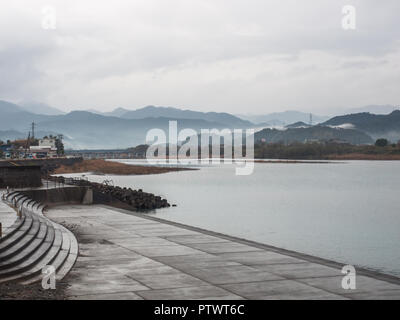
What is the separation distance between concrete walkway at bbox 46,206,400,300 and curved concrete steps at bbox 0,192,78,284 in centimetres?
52

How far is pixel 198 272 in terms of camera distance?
17.5m

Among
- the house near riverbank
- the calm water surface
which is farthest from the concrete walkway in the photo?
the house near riverbank

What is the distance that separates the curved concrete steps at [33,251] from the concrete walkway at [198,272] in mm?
518

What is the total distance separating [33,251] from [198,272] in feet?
18.2

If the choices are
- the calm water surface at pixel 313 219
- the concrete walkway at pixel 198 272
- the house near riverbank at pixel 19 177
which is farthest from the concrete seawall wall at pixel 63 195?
the concrete walkway at pixel 198 272

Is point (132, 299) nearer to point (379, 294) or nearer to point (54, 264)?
point (54, 264)

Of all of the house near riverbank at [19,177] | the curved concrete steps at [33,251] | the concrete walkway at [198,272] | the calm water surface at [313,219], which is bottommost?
the calm water surface at [313,219]

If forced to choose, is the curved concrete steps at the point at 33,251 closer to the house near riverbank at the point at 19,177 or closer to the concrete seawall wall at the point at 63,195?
the concrete seawall wall at the point at 63,195

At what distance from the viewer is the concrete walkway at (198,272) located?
1473cm

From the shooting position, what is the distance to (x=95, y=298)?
13961mm

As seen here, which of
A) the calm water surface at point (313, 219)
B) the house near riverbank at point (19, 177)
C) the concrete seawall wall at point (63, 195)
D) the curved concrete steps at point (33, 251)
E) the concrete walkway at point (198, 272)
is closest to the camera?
the concrete walkway at point (198, 272)

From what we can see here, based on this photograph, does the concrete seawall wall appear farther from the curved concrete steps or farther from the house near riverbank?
the curved concrete steps

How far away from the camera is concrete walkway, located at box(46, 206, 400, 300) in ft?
48.3

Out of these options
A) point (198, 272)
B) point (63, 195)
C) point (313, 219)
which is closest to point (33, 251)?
point (198, 272)
